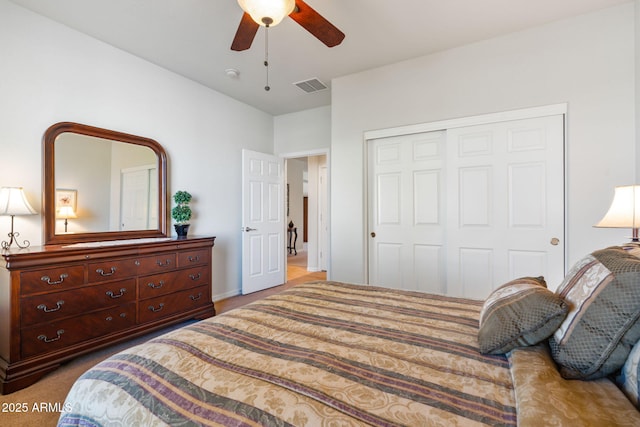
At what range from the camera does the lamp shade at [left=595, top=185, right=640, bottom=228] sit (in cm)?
177

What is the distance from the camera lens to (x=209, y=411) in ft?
2.57

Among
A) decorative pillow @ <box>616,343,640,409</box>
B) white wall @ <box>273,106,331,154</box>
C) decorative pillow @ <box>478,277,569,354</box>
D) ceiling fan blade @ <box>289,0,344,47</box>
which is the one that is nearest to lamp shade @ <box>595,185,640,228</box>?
decorative pillow @ <box>478,277,569,354</box>

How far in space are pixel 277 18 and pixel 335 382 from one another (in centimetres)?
188

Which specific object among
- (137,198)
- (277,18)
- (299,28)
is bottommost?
(137,198)

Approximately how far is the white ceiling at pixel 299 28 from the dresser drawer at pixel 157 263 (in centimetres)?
207

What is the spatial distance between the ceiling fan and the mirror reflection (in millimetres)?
1772

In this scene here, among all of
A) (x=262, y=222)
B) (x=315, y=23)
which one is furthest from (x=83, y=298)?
(x=315, y=23)

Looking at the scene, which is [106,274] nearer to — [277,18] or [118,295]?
[118,295]

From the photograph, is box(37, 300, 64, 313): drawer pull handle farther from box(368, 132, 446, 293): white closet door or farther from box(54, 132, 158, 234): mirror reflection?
box(368, 132, 446, 293): white closet door

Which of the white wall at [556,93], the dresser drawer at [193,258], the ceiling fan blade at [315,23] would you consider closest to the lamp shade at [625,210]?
the white wall at [556,93]

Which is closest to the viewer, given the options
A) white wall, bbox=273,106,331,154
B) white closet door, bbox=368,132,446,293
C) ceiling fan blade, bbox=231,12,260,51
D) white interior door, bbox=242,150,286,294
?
ceiling fan blade, bbox=231,12,260,51

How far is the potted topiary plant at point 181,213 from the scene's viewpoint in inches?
134

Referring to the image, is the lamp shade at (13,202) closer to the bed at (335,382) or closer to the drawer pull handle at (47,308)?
the drawer pull handle at (47,308)

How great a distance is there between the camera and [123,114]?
10.0 ft
